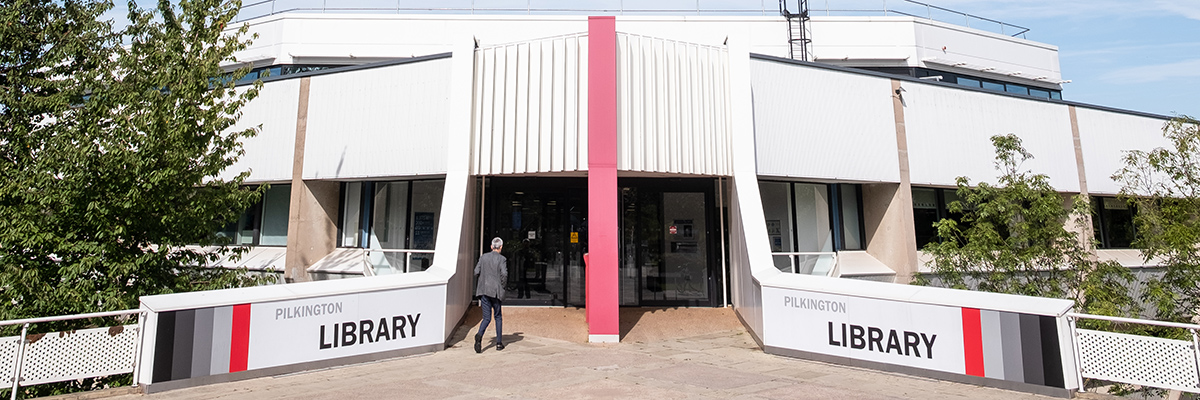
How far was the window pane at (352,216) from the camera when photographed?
1461cm

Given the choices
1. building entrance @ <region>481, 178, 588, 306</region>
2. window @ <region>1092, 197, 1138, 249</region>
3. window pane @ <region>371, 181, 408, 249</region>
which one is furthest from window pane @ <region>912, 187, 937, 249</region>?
window pane @ <region>371, 181, 408, 249</region>

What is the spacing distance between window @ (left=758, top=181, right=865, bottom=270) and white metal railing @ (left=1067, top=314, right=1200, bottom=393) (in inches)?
283

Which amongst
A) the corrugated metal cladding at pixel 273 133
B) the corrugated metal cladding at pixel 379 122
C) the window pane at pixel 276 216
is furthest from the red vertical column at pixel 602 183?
the window pane at pixel 276 216

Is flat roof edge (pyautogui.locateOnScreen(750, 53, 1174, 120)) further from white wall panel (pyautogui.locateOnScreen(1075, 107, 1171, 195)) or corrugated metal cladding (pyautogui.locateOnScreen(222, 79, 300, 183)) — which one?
corrugated metal cladding (pyautogui.locateOnScreen(222, 79, 300, 183))

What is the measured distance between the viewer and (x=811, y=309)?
27.7 ft

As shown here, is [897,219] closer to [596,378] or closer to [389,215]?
[596,378]

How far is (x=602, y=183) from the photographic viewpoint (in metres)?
10.2

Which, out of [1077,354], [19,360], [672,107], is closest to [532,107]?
[672,107]

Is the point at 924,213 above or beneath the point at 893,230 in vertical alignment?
above

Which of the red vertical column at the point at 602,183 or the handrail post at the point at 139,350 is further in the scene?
the red vertical column at the point at 602,183

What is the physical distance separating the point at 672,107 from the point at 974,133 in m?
8.71

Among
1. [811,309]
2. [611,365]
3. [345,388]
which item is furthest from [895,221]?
[345,388]

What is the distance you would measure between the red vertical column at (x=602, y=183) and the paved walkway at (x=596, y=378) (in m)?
0.56

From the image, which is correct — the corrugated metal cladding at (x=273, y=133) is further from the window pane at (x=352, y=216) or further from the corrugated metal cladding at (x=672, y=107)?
the corrugated metal cladding at (x=672, y=107)
